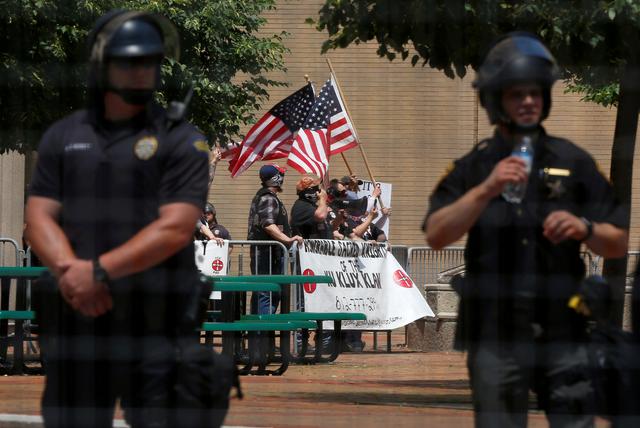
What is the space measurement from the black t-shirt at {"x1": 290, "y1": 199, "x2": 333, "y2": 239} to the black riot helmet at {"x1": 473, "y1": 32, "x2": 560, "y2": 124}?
807 cm

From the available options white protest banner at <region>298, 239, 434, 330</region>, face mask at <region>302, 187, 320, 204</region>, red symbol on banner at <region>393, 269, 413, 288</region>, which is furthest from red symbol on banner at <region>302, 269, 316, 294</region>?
red symbol on banner at <region>393, 269, 413, 288</region>

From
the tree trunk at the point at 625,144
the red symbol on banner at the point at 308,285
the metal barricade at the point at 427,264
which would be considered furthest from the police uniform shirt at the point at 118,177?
the metal barricade at the point at 427,264

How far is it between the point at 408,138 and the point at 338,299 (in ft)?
20.9

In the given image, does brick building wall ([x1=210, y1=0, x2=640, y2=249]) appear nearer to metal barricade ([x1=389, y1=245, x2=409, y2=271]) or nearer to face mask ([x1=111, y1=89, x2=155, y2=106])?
metal barricade ([x1=389, y1=245, x2=409, y2=271])

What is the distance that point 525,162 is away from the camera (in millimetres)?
3525

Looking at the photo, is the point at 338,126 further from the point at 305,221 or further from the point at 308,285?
the point at 308,285

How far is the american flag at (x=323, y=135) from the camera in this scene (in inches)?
508

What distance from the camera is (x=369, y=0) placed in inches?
269

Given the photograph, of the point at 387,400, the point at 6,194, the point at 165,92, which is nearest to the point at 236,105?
the point at 165,92

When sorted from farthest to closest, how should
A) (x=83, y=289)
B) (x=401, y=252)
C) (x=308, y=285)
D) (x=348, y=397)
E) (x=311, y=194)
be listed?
(x=401, y=252)
(x=311, y=194)
(x=308, y=285)
(x=348, y=397)
(x=83, y=289)

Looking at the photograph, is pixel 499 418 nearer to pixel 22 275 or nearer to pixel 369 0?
pixel 369 0

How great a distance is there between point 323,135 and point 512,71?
30.6 feet

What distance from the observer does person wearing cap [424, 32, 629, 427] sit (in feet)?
11.8

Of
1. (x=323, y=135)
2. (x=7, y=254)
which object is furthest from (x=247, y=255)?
(x=7, y=254)
